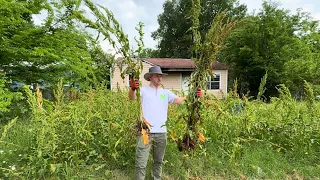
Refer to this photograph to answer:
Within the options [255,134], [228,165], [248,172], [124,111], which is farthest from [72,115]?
[255,134]

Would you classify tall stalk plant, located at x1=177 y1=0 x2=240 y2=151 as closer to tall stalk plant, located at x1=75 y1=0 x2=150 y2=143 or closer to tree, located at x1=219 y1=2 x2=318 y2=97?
tall stalk plant, located at x1=75 y1=0 x2=150 y2=143

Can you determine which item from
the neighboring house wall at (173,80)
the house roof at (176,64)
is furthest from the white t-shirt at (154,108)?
the neighboring house wall at (173,80)

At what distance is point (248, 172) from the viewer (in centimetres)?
340

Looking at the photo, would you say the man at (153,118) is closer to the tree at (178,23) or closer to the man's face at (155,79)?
the man's face at (155,79)

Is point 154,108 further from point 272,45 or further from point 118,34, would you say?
point 272,45

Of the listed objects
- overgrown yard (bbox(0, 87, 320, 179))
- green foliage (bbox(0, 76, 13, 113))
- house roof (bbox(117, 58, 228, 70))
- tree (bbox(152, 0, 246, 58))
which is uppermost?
tree (bbox(152, 0, 246, 58))

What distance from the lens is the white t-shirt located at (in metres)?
2.85

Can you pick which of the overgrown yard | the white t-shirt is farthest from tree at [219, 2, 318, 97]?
the white t-shirt

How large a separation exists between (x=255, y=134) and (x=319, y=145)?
979 mm

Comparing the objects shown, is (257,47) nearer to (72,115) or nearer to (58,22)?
(58,22)

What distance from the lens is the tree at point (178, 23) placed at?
23.3 m

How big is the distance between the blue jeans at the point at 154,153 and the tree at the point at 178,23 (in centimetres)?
2030

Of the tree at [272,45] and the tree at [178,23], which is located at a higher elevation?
the tree at [178,23]

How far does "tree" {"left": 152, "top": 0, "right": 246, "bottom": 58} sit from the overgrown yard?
19174 mm
